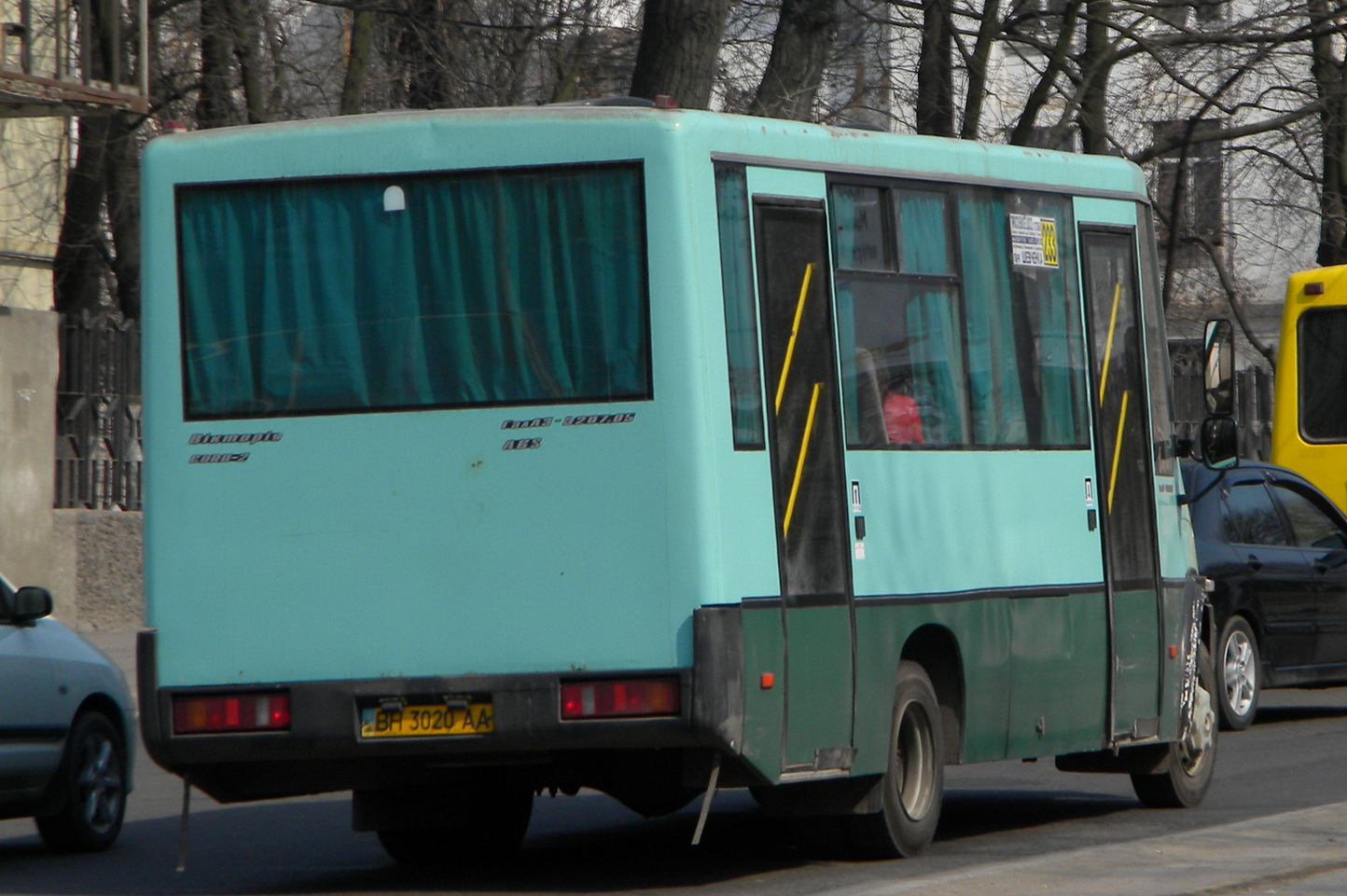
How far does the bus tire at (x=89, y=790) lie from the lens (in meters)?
9.73

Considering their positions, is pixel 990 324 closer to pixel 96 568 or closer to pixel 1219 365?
pixel 1219 365

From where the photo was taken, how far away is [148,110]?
19062 mm

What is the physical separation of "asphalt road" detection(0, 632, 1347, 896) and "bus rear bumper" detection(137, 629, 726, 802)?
1.58ft

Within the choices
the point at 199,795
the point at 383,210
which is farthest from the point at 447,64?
the point at 383,210

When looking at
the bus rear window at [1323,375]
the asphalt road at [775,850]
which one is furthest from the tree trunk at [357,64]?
the asphalt road at [775,850]

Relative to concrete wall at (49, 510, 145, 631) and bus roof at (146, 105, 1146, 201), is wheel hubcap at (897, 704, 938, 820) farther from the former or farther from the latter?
concrete wall at (49, 510, 145, 631)

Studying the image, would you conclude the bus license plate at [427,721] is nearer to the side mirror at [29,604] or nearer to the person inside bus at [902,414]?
the person inside bus at [902,414]

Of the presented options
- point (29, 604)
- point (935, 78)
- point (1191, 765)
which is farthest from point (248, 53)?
point (1191, 765)

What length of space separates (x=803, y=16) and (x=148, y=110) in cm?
559

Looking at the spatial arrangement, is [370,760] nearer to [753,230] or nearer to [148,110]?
[753,230]

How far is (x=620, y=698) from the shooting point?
739 centimetres

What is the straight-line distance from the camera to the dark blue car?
559 inches

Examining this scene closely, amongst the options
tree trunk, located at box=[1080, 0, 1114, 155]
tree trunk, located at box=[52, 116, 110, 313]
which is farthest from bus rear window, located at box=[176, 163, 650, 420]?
tree trunk, located at box=[1080, 0, 1114, 155]

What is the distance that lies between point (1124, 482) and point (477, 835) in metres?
Answer: 3.15
